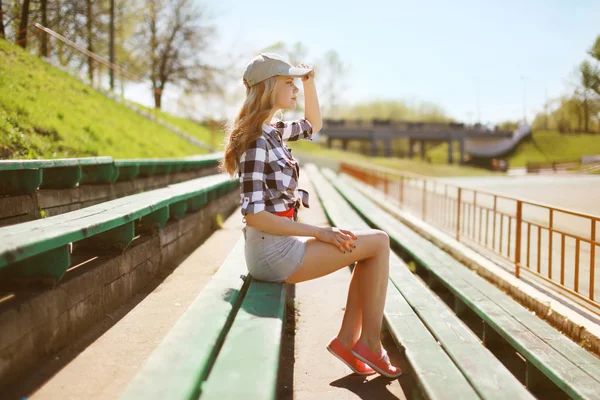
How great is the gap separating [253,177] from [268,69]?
62cm

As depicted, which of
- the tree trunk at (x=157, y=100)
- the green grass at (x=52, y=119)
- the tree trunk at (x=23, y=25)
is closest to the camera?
the green grass at (x=52, y=119)

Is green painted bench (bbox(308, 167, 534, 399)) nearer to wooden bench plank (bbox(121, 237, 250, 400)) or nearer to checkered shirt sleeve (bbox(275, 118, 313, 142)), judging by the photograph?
wooden bench plank (bbox(121, 237, 250, 400))

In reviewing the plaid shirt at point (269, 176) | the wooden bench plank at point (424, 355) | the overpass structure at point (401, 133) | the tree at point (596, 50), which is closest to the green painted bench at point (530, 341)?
the wooden bench plank at point (424, 355)

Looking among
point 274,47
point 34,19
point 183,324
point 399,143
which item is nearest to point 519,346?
point 183,324

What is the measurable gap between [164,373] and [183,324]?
0.51m

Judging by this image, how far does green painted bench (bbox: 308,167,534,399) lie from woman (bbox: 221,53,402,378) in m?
0.27

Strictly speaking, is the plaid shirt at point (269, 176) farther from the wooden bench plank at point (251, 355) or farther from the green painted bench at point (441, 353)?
the green painted bench at point (441, 353)

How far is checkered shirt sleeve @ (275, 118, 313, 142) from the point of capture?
3.20 m

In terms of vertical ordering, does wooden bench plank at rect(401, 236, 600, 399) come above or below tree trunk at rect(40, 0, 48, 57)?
below

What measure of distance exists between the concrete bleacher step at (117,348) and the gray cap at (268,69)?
1735mm

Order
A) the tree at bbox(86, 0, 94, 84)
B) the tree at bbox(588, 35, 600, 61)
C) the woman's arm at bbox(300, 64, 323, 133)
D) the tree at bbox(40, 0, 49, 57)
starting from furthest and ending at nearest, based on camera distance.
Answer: the tree at bbox(86, 0, 94, 84), the tree at bbox(40, 0, 49, 57), the tree at bbox(588, 35, 600, 61), the woman's arm at bbox(300, 64, 323, 133)

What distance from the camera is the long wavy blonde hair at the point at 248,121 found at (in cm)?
278

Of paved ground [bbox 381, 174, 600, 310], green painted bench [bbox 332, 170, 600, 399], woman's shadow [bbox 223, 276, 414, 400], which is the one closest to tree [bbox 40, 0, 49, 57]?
paved ground [bbox 381, 174, 600, 310]

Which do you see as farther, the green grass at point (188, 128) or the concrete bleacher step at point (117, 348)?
the green grass at point (188, 128)
